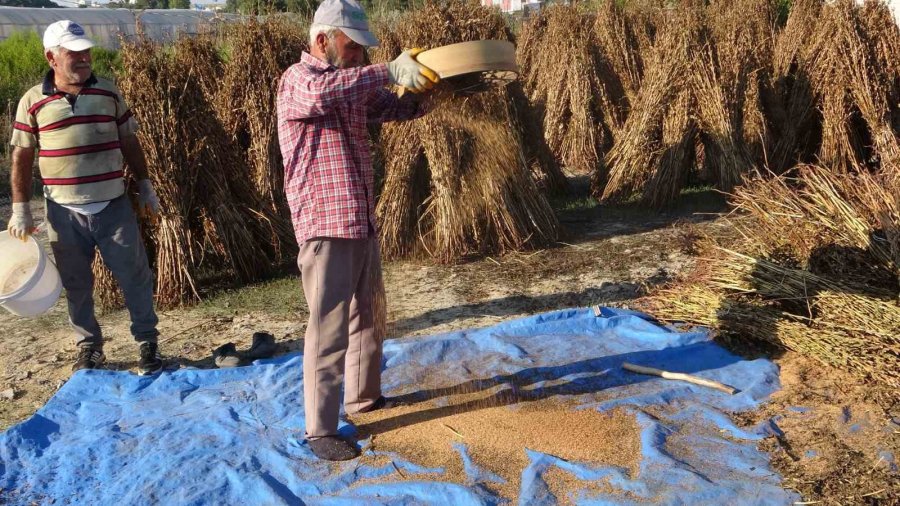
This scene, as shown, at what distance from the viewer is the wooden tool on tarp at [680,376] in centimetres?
360

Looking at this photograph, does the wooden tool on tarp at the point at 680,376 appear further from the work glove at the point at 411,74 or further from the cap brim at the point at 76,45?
the cap brim at the point at 76,45

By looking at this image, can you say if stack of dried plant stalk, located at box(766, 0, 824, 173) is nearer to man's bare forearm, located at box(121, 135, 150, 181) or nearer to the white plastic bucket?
man's bare forearm, located at box(121, 135, 150, 181)

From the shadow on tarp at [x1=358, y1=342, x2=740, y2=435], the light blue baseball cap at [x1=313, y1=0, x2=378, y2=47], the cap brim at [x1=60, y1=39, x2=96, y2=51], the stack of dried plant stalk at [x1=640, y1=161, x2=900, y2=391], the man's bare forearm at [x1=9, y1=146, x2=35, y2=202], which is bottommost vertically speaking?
the shadow on tarp at [x1=358, y1=342, x2=740, y2=435]

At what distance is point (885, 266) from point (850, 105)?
389 centimetres

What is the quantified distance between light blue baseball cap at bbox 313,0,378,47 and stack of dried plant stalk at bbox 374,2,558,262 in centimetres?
283

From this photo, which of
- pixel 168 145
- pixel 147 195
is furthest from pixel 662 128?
pixel 147 195

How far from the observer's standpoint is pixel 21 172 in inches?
155

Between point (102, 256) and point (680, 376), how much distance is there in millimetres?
3001

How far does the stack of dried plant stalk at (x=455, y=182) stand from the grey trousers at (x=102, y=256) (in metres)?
2.14

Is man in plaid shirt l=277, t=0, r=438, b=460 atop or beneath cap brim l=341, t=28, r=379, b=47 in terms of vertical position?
beneath

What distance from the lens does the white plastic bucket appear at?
3889mm

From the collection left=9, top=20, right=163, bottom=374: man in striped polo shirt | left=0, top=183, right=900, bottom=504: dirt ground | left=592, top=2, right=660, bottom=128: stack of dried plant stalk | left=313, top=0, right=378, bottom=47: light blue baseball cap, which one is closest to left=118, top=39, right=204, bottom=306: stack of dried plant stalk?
left=0, top=183, right=900, bottom=504: dirt ground

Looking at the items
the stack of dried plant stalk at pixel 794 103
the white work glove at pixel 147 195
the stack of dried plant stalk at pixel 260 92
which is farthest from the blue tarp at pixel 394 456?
the stack of dried plant stalk at pixel 794 103

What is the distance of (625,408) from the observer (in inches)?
138
